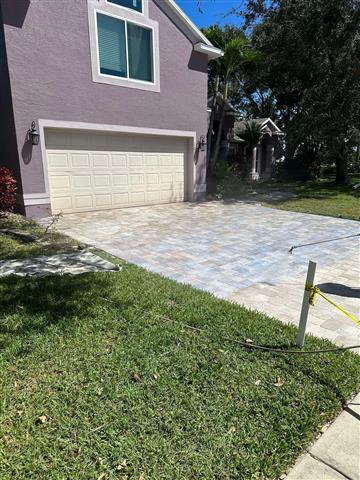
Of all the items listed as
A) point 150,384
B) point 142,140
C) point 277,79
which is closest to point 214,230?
point 142,140

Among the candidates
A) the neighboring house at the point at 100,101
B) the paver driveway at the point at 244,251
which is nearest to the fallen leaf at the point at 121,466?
the paver driveway at the point at 244,251

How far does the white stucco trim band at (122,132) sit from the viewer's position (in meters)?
9.06

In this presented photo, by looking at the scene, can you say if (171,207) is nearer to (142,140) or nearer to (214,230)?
(142,140)

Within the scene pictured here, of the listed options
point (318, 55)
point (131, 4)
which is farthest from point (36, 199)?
point (318, 55)

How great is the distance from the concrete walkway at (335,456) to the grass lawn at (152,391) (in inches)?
3.0

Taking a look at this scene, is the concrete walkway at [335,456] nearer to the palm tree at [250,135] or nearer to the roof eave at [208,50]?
the roof eave at [208,50]

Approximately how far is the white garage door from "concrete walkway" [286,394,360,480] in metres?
9.09

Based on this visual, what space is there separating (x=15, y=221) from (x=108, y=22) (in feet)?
21.2

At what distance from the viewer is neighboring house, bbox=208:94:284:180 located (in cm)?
1942

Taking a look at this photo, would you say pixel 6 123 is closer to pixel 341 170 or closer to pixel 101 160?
pixel 101 160

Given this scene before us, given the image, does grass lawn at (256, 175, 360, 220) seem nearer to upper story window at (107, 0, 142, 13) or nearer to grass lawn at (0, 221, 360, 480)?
upper story window at (107, 0, 142, 13)

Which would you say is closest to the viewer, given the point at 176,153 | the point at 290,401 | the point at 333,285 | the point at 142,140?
the point at 290,401

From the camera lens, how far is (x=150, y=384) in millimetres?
2662

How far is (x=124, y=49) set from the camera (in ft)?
33.7
